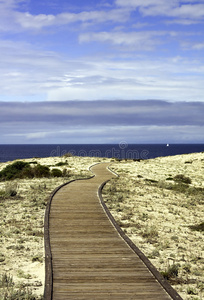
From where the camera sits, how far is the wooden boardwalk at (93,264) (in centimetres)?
808

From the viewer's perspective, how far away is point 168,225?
679 inches

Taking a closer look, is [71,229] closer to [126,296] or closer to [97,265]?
[97,265]

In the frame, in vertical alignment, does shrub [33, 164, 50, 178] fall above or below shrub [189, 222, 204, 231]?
above

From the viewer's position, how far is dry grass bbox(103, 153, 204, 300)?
10.2 m

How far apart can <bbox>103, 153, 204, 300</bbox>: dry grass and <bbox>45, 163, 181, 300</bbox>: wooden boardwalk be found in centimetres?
85

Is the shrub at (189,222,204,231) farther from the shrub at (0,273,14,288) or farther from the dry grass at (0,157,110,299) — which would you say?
the shrub at (0,273,14,288)

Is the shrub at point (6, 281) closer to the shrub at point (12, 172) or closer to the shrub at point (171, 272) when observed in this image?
the shrub at point (171, 272)

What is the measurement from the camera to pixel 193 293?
8828mm

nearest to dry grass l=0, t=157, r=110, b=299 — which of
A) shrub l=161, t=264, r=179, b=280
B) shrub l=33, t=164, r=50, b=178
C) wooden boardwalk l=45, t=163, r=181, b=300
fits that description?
wooden boardwalk l=45, t=163, r=181, b=300

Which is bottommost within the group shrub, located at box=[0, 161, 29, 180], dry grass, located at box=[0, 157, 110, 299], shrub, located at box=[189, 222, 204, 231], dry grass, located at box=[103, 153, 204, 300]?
shrub, located at box=[189, 222, 204, 231]

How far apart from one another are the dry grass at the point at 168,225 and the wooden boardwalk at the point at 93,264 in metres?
0.85

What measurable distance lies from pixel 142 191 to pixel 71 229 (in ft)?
43.0

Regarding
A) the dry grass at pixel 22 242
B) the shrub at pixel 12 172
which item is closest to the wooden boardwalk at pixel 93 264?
the dry grass at pixel 22 242

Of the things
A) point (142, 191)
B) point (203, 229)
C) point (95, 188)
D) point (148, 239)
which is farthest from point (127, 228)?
point (142, 191)
